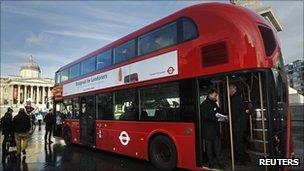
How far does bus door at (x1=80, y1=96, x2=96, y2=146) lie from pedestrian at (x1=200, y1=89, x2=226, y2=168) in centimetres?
670

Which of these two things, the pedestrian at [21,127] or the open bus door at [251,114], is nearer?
the open bus door at [251,114]

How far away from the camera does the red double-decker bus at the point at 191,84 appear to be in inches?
307

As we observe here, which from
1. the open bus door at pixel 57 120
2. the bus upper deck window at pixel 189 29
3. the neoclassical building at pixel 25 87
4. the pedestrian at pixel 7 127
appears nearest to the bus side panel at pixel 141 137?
the bus upper deck window at pixel 189 29

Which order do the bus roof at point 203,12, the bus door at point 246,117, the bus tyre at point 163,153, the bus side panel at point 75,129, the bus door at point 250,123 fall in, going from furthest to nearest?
1. the bus side panel at point 75,129
2. the bus tyre at point 163,153
3. the bus roof at point 203,12
4. the bus door at point 246,117
5. the bus door at point 250,123

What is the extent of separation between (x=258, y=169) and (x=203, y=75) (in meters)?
2.45

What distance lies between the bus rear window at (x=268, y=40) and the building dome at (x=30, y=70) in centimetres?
13605

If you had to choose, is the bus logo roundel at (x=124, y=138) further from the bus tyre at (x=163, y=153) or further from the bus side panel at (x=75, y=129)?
the bus side panel at (x=75, y=129)

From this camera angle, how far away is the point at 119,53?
12508mm

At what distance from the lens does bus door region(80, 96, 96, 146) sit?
570 inches

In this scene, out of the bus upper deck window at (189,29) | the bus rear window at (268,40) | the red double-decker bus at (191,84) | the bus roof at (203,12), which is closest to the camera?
the red double-decker bus at (191,84)

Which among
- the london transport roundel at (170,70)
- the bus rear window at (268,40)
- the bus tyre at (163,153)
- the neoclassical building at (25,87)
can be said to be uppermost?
the neoclassical building at (25,87)

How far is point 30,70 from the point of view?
5389 inches

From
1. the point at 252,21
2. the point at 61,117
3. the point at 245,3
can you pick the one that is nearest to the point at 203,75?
the point at 252,21

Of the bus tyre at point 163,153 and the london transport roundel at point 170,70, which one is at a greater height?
the london transport roundel at point 170,70
